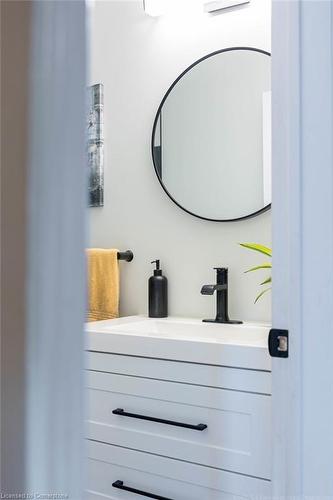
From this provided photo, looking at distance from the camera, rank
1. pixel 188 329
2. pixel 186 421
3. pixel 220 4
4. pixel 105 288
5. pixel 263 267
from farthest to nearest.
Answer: pixel 105 288 → pixel 220 4 → pixel 188 329 → pixel 263 267 → pixel 186 421

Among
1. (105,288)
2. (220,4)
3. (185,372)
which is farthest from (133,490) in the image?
(220,4)

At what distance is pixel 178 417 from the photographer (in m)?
1.30

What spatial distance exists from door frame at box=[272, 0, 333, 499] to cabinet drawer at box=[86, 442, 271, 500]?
0.25 metres

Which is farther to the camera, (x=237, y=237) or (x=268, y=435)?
(x=237, y=237)

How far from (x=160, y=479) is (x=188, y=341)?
Answer: 0.40 m

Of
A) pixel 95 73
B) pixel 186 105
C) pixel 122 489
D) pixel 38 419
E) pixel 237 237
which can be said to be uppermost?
pixel 95 73

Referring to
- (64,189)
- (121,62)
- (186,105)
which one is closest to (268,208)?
(186,105)

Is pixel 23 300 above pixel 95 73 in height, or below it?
below

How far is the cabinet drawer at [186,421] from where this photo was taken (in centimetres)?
118

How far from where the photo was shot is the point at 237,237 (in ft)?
5.81

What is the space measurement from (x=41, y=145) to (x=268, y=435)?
100 cm

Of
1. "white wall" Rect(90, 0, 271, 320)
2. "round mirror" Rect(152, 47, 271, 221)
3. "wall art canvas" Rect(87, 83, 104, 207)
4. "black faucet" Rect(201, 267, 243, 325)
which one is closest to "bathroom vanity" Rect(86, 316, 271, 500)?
"black faucet" Rect(201, 267, 243, 325)

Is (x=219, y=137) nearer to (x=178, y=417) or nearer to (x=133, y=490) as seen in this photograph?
(x=178, y=417)

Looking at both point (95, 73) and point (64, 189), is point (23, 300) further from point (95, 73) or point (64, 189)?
point (95, 73)
